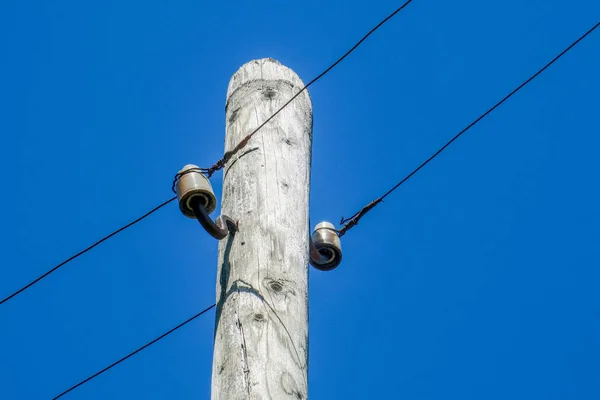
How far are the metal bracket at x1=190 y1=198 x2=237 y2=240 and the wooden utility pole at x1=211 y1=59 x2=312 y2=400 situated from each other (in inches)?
1.6

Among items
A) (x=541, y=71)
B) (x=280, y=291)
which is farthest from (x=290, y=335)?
(x=541, y=71)

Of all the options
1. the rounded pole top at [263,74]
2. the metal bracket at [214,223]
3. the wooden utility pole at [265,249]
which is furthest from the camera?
the rounded pole top at [263,74]

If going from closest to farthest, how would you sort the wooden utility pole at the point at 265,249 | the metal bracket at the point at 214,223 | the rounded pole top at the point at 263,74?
the wooden utility pole at the point at 265,249
the metal bracket at the point at 214,223
the rounded pole top at the point at 263,74

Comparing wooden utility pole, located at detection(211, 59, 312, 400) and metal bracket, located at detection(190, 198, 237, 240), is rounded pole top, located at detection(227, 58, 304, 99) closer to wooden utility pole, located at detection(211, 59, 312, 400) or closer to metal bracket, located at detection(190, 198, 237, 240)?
wooden utility pole, located at detection(211, 59, 312, 400)

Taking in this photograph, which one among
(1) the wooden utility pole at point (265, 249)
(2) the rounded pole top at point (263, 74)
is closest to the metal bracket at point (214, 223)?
(1) the wooden utility pole at point (265, 249)

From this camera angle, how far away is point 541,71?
5.41 metres

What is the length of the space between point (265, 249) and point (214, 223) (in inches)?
8.4

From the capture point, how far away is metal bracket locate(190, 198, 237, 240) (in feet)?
12.9

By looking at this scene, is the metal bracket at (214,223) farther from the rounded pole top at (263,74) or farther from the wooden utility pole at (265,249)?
the rounded pole top at (263,74)

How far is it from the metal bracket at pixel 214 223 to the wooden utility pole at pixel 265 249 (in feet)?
0.13

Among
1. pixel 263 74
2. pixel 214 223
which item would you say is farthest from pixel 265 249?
pixel 263 74

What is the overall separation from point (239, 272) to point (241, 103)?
3.71ft

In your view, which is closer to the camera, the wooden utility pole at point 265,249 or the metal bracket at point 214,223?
the wooden utility pole at point 265,249

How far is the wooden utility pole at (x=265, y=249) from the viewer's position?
11.6 feet
